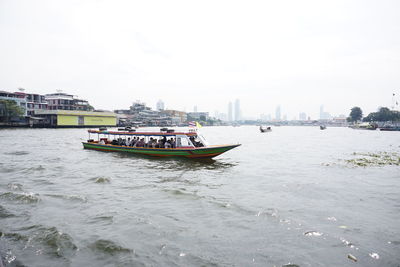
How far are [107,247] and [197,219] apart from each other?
105 inches

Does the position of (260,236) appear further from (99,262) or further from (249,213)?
(99,262)

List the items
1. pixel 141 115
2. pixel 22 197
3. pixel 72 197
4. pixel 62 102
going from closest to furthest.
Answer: pixel 22 197
pixel 72 197
pixel 62 102
pixel 141 115

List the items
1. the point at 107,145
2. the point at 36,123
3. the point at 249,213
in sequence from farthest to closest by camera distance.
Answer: the point at 36,123 → the point at 107,145 → the point at 249,213

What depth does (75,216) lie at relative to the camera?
7.46 metres

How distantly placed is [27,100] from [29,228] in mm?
83225

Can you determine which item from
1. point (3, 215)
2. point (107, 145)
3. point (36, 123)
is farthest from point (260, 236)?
point (36, 123)

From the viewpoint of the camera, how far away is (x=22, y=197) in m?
9.07

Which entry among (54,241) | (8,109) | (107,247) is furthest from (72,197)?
(8,109)

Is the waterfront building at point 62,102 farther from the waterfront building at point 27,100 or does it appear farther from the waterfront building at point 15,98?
the waterfront building at point 15,98

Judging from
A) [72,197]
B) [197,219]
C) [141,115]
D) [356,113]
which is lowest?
[197,219]

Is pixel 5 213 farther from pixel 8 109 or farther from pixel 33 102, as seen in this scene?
pixel 33 102

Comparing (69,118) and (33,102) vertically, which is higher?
(33,102)

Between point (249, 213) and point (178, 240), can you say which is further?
point (249, 213)

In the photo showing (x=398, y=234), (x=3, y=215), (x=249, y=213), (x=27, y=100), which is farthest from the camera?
(x=27, y=100)
